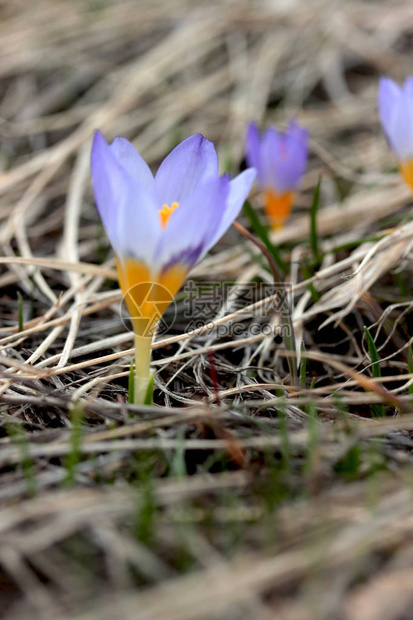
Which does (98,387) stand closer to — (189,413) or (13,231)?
(189,413)

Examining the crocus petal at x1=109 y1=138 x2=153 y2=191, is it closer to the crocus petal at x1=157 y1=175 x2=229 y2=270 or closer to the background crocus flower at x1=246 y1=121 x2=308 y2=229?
the crocus petal at x1=157 y1=175 x2=229 y2=270

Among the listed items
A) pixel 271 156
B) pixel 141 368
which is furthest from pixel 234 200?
pixel 271 156

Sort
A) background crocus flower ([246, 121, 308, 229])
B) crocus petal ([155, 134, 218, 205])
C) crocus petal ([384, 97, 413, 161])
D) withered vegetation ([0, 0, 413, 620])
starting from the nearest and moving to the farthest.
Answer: withered vegetation ([0, 0, 413, 620]), crocus petal ([155, 134, 218, 205]), crocus petal ([384, 97, 413, 161]), background crocus flower ([246, 121, 308, 229])

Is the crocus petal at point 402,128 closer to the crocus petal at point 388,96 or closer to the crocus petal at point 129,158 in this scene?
the crocus petal at point 388,96

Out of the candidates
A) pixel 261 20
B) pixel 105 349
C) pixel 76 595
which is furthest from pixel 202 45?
pixel 76 595

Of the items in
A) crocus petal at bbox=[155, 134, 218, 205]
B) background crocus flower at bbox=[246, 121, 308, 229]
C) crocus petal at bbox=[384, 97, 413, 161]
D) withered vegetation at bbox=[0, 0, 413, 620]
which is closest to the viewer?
withered vegetation at bbox=[0, 0, 413, 620]

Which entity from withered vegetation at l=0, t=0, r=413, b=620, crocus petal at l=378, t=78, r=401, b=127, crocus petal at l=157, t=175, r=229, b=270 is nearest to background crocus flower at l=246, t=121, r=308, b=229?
withered vegetation at l=0, t=0, r=413, b=620

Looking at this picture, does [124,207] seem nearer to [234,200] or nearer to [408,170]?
[234,200]

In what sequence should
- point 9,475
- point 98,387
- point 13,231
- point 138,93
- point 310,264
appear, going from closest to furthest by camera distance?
point 9,475 < point 98,387 < point 310,264 < point 13,231 < point 138,93
